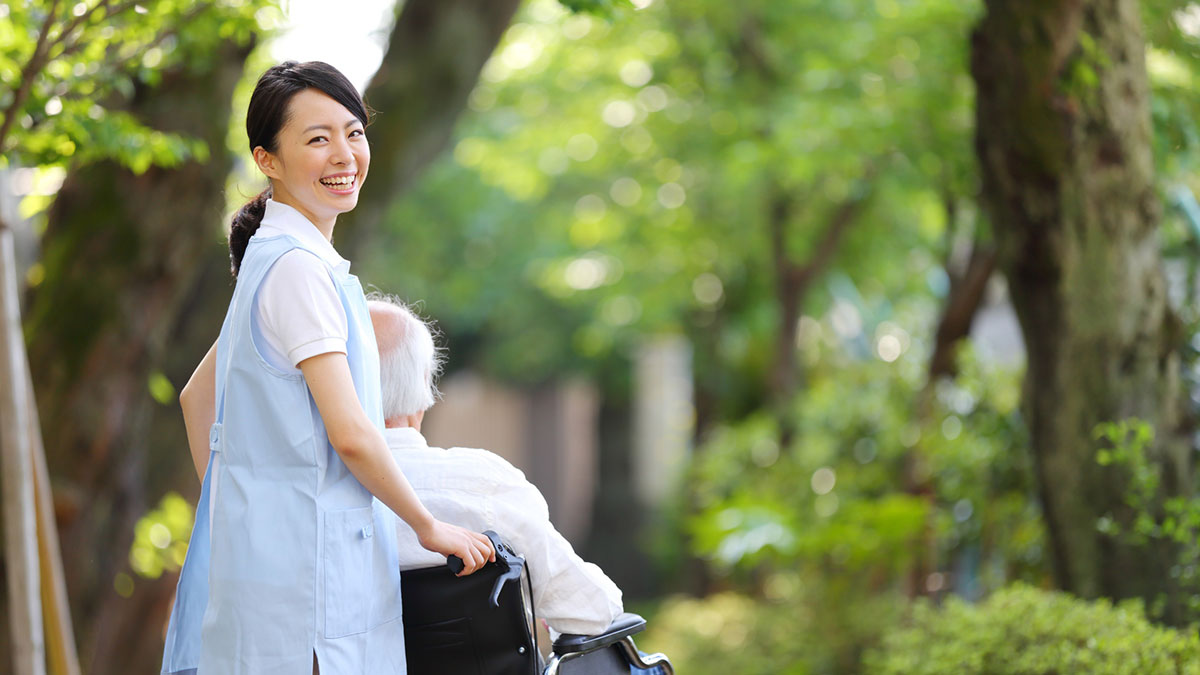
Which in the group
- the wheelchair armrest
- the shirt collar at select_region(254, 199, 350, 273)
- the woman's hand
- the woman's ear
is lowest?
the wheelchair armrest

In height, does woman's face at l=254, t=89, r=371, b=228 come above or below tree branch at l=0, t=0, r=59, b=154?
below

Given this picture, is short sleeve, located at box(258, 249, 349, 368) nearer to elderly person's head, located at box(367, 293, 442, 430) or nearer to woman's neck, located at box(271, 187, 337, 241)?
woman's neck, located at box(271, 187, 337, 241)

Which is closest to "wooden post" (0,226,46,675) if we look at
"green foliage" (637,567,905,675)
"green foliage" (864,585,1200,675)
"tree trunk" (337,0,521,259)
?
"tree trunk" (337,0,521,259)

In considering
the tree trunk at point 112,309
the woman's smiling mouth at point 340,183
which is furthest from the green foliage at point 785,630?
the woman's smiling mouth at point 340,183

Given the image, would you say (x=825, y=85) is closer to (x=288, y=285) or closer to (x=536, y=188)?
(x=536, y=188)

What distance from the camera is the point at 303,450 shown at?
199cm

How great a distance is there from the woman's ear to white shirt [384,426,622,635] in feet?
1.78

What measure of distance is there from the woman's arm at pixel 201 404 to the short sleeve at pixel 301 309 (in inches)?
15.7

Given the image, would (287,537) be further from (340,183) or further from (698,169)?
(698,169)

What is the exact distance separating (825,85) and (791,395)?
2.96 metres

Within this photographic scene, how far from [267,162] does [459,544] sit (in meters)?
0.78

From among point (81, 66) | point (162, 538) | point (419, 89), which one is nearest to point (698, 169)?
point (419, 89)

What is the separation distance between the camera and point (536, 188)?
10500 millimetres

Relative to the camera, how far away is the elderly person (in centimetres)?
226
